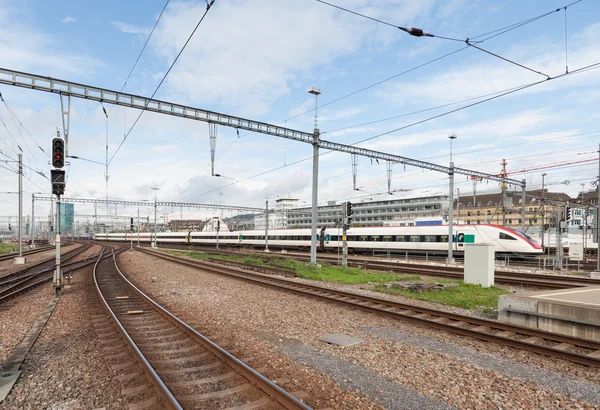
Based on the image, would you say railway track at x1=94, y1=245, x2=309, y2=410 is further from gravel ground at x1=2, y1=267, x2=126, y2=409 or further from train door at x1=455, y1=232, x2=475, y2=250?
train door at x1=455, y1=232, x2=475, y2=250

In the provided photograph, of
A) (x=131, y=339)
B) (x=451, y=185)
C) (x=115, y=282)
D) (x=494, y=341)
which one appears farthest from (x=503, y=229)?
(x=131, y=339)

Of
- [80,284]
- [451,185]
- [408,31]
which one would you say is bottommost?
[80,284]

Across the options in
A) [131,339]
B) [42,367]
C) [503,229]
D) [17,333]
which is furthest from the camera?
[503,229]

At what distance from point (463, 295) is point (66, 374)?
39.1 feet

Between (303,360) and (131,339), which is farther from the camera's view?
(131,339)

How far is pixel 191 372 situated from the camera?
6125mm

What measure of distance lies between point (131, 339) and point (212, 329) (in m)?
1.82

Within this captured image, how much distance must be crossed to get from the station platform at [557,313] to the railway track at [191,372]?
6849mm

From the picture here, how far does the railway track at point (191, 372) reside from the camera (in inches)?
198

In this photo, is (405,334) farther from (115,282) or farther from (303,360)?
(115,282)

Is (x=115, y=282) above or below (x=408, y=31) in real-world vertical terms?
below

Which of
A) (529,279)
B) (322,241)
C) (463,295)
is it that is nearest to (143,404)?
(463,295)

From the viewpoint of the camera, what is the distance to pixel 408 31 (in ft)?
30.8

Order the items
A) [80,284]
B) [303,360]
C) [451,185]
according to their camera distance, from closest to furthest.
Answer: [303,360] < [80,284] < [451,185]
